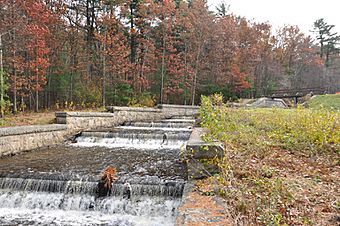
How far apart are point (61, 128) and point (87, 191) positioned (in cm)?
503

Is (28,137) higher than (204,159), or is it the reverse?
(204,159)

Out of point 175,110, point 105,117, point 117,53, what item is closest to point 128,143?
point 105,117

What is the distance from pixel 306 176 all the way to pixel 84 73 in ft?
52.4

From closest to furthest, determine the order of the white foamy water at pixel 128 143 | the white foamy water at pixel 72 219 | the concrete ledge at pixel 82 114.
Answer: the white foamy water at pixel 72 219 → the white foamy water at pixel 128 143 → the concrete ledge at pixel 82 114

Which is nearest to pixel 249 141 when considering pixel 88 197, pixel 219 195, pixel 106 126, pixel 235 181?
pixel 235 181

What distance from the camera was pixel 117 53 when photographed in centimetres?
1648

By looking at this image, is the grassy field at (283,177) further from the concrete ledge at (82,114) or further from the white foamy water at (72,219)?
the concrete ledge at (82,114)

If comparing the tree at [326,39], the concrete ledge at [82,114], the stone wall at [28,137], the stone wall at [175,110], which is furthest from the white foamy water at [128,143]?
the tree at [326,39]

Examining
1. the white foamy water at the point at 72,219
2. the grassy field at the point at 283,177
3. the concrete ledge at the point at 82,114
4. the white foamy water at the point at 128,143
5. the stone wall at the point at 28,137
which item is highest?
the concrete ledge at the point at 82,114

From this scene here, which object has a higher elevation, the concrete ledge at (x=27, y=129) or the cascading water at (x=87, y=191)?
the concrete ledge at (x=27, y=129)

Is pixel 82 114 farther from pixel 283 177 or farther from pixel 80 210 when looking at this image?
pixel 283 177

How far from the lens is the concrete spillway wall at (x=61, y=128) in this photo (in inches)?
280

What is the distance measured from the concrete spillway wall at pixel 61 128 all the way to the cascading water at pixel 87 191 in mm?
676

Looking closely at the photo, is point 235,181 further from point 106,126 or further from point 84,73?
point 84,73
